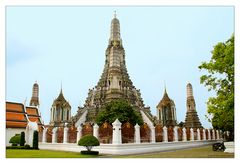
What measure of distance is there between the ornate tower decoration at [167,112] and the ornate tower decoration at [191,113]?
2.47 meters

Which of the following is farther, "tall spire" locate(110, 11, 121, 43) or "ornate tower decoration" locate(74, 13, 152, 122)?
"tall spire" locate(110, 11, 121, 43)

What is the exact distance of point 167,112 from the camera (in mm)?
46094

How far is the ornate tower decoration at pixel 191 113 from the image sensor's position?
143 ft

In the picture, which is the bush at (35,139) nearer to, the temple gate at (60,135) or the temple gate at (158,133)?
the temple gate at (60,135)

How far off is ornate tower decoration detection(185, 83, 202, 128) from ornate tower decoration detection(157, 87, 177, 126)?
247 cm

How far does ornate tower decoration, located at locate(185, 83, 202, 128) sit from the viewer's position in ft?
143

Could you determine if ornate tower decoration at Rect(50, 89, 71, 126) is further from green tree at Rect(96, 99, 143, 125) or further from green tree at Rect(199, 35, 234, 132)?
green tree at Rect(199, 35, 234, 132)

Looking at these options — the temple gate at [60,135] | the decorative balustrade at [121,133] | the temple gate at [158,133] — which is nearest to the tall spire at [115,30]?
the decorative balustrade at [121,133]

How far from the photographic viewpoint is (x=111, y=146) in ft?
47.3

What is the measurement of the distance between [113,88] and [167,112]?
16.7m

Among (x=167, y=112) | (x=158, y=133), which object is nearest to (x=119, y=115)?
(x=158, y=133)

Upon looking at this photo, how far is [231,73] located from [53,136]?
1396 cm

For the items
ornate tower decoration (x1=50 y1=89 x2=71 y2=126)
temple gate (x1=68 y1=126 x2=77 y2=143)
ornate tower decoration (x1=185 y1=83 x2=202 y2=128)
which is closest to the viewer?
temple gate (x1=68 y1=126 x2=77 y2=143)

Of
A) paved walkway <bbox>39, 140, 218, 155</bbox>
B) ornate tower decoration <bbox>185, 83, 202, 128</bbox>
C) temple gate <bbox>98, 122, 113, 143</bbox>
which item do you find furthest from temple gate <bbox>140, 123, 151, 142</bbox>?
ornate tower decoration <bbox>185, 83, 202, 128</bbox>
